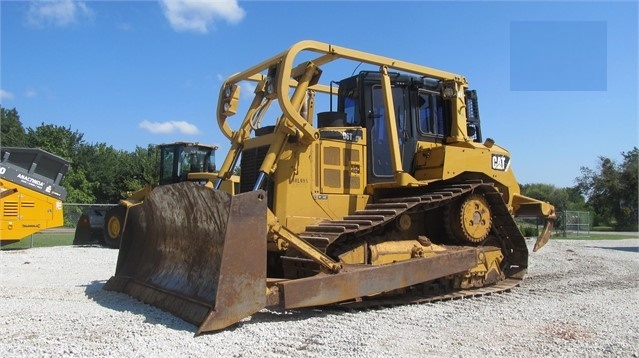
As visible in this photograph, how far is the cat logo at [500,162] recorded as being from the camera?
896 cm

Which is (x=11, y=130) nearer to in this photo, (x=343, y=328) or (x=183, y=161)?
(x=183, y=161)

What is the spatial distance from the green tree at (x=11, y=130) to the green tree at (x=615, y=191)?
167ft

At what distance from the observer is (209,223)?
602 cm

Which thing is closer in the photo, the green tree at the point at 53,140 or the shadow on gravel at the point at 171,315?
the shadow on gravel at the point at 171,315

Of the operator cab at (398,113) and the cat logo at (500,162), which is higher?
the operator cab at (398,113)

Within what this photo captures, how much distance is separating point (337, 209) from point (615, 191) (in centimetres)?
4850

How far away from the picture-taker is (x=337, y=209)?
7.55 metres

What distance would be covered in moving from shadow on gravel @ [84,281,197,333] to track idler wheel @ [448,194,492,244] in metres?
4.30

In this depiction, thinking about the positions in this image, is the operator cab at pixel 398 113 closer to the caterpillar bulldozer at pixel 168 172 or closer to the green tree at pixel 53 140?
the caterpillar bulldozer at pixel 168 172

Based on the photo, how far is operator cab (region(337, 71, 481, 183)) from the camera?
7.94m

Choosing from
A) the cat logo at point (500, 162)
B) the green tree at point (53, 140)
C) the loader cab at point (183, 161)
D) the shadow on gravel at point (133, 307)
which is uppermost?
the green tree at point (53, 140)

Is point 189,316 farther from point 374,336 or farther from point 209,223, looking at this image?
point 374,336

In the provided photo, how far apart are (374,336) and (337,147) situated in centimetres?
299

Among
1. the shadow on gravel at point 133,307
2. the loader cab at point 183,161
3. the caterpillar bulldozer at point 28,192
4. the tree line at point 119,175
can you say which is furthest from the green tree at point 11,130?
the shadow on gravel at point 133,307
